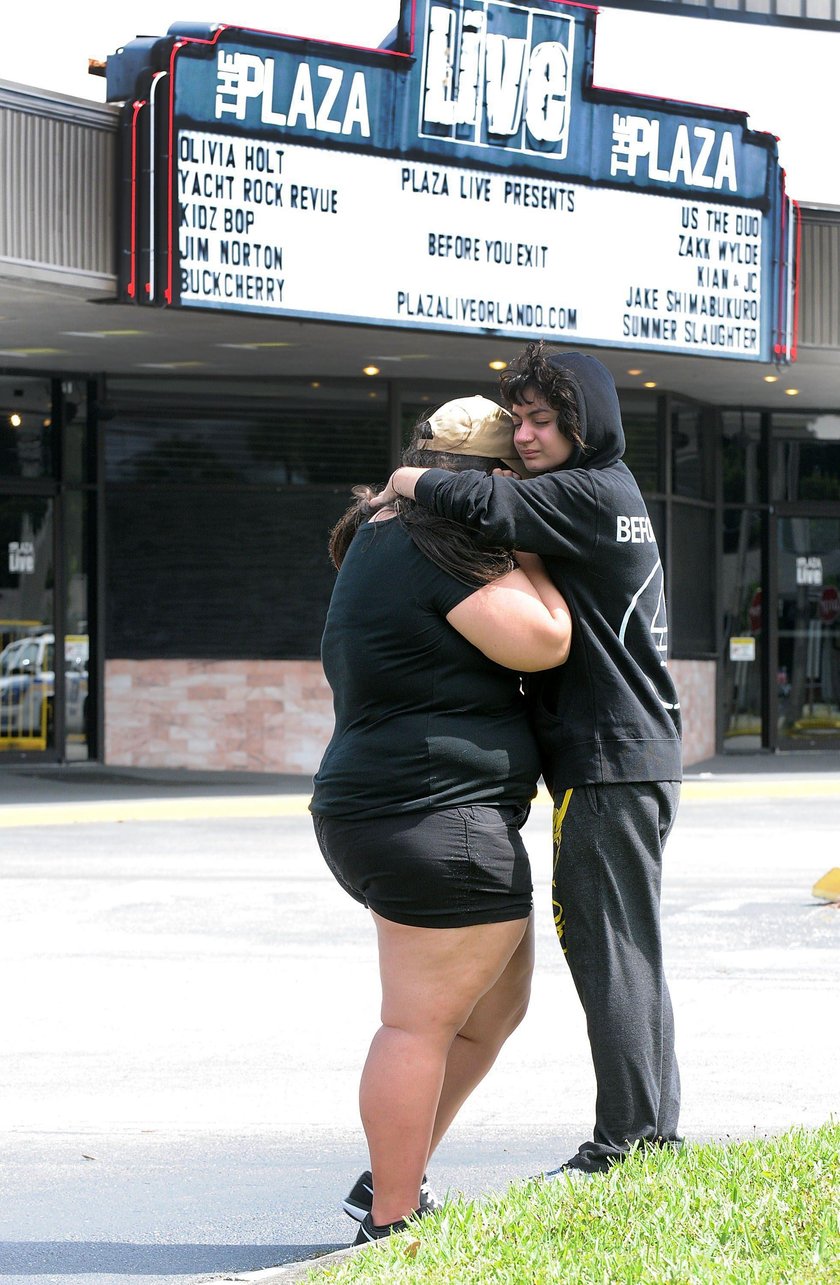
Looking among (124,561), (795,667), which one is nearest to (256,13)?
(124,561)

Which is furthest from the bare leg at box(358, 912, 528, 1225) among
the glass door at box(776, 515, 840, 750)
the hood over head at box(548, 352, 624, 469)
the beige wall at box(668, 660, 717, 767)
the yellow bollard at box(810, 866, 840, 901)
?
the glass door at box(776, 515, 840, 750)

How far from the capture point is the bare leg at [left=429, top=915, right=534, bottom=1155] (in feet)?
13.5

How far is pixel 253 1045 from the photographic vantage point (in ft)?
21.0

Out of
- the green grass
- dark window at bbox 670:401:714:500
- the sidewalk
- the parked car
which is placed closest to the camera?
the green grass

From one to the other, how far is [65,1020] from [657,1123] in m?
3.38

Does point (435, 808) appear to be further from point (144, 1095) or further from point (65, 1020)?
point (65, 1020)

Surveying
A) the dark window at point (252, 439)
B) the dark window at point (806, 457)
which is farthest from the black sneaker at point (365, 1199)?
the dark window at point (806, 457)

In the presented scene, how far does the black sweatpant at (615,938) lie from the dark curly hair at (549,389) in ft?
2.62

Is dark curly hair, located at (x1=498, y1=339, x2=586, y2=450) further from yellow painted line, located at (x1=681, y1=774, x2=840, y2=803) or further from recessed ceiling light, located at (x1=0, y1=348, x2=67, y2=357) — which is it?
recessed ceiling light, located at (x1=0, y1=348, x2=67, y2=357)

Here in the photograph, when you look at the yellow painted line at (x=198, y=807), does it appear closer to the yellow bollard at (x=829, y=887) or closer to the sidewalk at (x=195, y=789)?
the sidewalk at (x=195, y=789)

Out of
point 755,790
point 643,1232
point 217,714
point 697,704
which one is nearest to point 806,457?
point 697,704

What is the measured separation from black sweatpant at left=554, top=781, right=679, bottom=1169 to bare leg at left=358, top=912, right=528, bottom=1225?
0.79ft

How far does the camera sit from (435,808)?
12.6ft

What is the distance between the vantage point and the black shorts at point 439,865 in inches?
150
